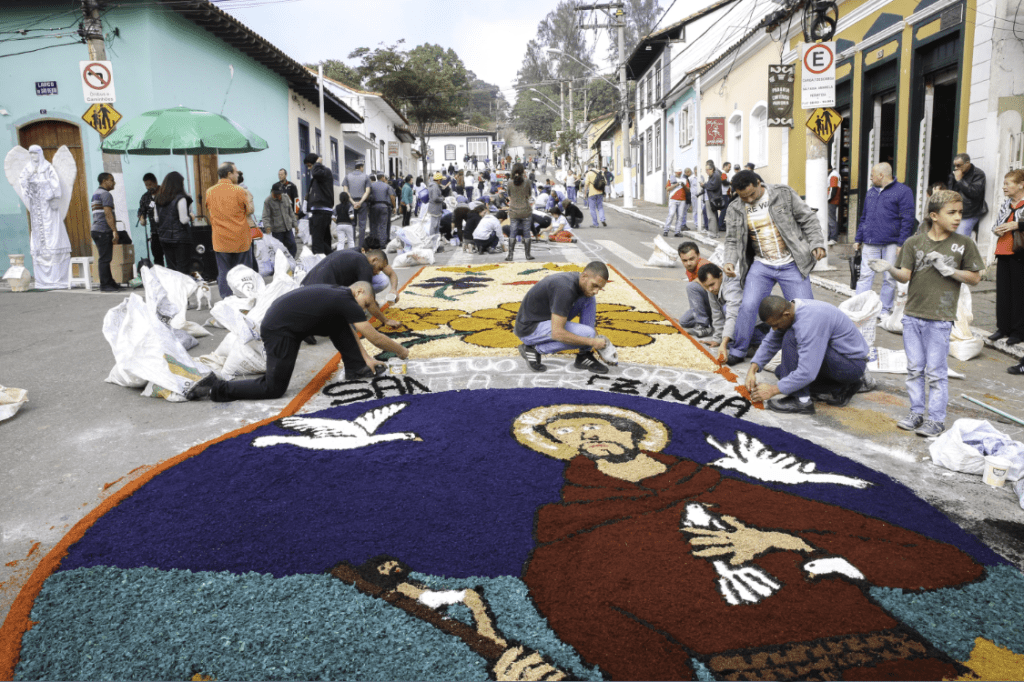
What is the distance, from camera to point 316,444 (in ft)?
14.6

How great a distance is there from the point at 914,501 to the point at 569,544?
1.84m

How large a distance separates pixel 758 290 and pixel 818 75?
245 inches

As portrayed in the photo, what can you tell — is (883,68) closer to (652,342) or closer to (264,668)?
(652,342)

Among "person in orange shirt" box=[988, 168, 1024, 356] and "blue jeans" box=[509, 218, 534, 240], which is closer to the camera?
"person in orange shirt" box=[988, 168, 1024, 356]

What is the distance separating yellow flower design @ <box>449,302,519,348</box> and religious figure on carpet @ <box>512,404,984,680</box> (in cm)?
308

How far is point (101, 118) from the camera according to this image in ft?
35.2

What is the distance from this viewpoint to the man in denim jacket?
243 inches

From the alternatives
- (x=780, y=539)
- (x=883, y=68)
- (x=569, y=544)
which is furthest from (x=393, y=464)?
(x=883, y=68)

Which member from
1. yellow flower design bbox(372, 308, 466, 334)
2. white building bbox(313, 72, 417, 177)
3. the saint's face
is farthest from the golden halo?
white building bbox(313, 72, 417, 177)

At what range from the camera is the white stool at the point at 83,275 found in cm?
1134

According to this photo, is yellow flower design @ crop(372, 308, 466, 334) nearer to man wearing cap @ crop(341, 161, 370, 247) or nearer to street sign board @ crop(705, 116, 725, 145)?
man wearing cap @ crop(341, 161, 370, 247)

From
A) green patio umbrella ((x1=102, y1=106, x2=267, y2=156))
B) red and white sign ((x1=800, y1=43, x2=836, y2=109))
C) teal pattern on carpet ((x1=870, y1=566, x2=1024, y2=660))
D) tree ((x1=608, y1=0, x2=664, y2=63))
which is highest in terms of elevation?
tree ((x1=608, y1=0, x2=664, y2=63))

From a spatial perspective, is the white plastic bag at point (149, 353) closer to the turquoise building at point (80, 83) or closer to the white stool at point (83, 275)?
the white stool at point (83, 275)

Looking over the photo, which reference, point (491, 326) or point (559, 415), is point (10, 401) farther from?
point (491, 326)
